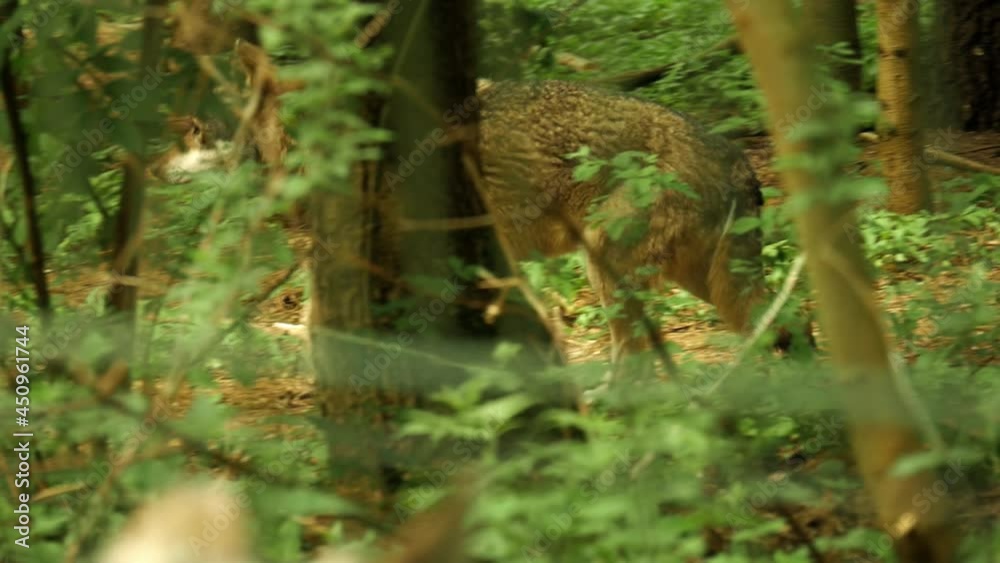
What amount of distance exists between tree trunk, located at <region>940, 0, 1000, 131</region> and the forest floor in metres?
0.27

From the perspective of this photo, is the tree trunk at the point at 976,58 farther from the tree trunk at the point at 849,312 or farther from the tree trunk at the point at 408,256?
the tree trunk at the point at 849,312

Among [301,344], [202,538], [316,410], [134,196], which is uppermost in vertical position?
[202,538]

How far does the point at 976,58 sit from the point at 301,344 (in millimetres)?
6326

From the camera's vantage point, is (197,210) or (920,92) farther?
(920,92)

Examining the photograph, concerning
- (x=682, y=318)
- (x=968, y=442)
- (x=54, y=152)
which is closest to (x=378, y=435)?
(x=54, y=152)

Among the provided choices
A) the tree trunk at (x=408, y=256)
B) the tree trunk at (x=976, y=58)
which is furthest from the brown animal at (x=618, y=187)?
the tree trunk at (x=976, y=58)

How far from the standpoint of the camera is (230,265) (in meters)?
3.13

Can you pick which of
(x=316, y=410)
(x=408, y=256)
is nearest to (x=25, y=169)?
(x=316, y=410)

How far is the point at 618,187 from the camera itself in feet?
20.0

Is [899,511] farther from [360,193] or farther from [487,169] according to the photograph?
[487,169]

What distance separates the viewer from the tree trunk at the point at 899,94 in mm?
7664

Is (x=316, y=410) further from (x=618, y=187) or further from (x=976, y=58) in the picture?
(x=976, y=58)

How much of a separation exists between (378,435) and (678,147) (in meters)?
2.80

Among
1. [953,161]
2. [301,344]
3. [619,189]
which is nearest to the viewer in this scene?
[301,344]
